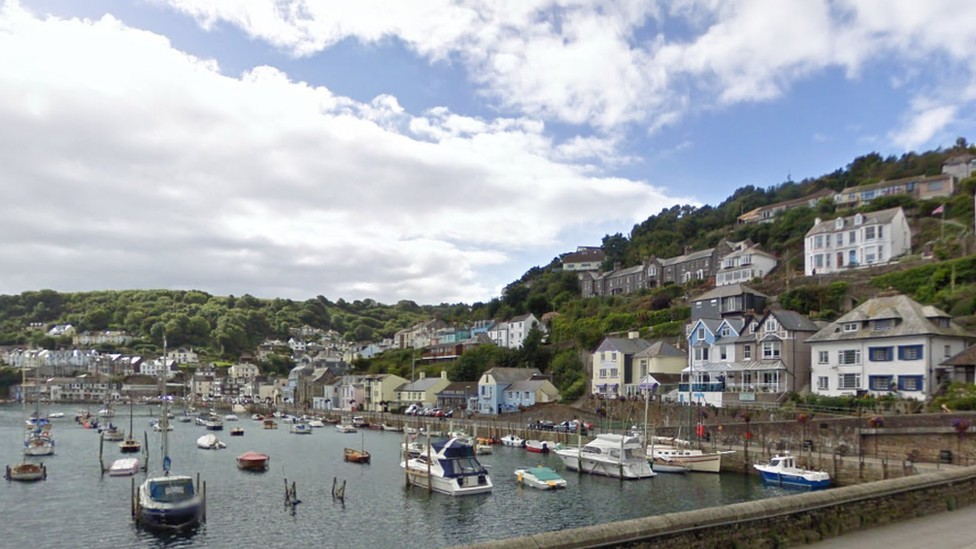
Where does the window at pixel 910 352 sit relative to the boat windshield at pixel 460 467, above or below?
above

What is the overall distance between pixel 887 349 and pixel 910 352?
1689mm

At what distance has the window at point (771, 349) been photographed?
5706 cm

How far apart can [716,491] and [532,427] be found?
1229 inches

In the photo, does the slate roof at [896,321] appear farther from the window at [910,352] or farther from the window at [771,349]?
the window at [771,349]

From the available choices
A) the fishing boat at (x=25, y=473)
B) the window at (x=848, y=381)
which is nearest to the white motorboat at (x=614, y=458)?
the window at (x=848, y=381)

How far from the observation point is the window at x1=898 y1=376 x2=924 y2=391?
45.1m

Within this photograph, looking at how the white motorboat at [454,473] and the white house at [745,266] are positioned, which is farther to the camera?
the white house at [745,266]

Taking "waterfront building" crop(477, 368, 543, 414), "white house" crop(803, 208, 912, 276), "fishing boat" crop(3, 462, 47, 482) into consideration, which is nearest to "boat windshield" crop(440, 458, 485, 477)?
"fishing boat" crop(3, 462, 47, 482)

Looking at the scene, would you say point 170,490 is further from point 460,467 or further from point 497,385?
Result: point 497,385

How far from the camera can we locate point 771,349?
57500 millimetres

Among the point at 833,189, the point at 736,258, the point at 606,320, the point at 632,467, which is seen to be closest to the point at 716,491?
the point at 632,467

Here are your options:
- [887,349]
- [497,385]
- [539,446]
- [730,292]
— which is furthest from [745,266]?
[539,446]

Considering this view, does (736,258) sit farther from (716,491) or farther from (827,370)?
(716,491)

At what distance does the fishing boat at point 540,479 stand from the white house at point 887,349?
78.9ft
